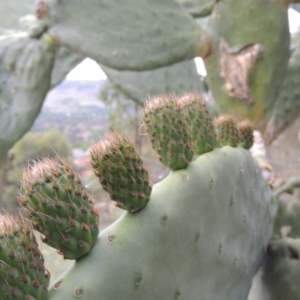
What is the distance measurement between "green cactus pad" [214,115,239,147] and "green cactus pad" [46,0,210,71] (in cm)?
46

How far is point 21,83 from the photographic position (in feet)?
6.12

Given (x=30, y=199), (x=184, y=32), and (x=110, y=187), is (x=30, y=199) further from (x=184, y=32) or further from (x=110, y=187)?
(x=184, y=32)

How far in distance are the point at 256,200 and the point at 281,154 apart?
4.78m

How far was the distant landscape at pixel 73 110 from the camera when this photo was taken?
25.7 feet

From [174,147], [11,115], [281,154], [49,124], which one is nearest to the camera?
[174,147]

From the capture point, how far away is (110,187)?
70cm

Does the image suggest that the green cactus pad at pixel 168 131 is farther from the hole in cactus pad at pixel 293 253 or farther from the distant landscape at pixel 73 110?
the distant landscape at pixel 73 110

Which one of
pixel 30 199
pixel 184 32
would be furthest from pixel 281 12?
pixel 30 199

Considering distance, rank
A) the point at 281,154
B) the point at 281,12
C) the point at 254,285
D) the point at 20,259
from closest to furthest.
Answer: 1. the point at 20,259
2. the point at 254,285
3. the point at 281,12
4. the point at 281,154

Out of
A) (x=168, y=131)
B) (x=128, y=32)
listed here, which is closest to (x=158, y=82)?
(x=128, y=32)

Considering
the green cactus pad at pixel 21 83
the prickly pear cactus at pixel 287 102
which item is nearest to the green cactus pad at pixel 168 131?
the prickly pear cactus at pixel 287 102

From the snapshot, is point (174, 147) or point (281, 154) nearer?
point (174, 147)

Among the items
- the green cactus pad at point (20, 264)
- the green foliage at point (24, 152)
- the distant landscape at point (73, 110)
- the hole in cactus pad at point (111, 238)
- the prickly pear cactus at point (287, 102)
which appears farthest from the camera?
the distant landscape at point (73, 110)

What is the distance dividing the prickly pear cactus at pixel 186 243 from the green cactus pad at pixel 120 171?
0.08 feet
